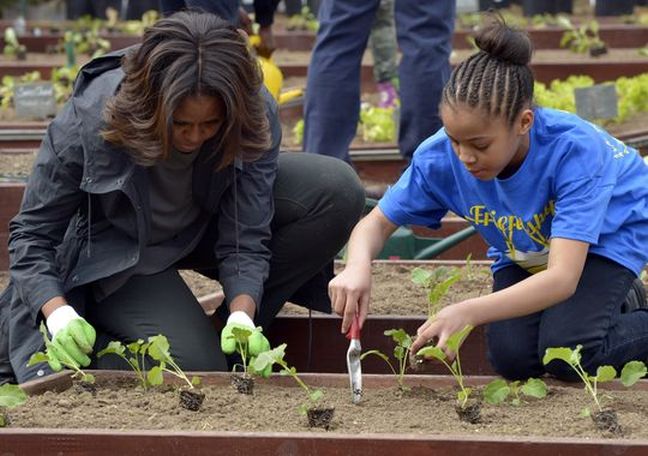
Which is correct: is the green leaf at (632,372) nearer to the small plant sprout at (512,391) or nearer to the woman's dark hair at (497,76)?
the small plant sprout at (512,391)

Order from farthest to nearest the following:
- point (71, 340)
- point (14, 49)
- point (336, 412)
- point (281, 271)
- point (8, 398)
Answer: point (14, 49) → point (281, 271) → point (71, 340) → point (336, 412) → point (8, 398)

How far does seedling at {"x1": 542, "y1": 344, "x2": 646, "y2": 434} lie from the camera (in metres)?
3.00

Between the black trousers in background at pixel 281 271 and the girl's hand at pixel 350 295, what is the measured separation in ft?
1.73

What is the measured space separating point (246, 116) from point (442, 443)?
3.30 feet

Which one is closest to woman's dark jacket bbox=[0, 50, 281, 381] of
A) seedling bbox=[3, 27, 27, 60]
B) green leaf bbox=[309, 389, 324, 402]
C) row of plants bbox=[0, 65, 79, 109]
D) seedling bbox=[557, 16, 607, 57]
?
green leaf bbox=[309, 389, 324, 402]

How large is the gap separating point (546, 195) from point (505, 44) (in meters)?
0.37

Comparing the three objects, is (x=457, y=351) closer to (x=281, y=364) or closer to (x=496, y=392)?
(x=496, y=392)

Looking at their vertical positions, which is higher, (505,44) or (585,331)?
(505,44)

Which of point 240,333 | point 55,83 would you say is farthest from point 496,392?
point 55,83

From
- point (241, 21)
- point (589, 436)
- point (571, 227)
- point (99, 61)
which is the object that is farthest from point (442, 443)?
point (241, 21)

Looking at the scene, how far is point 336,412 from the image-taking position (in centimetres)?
318

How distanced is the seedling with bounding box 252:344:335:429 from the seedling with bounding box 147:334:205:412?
14 centimetres

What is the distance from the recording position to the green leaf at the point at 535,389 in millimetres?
3217

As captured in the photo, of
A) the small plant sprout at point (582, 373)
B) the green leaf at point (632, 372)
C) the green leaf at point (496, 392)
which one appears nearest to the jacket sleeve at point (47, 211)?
the green leaf at point (496, 392)
